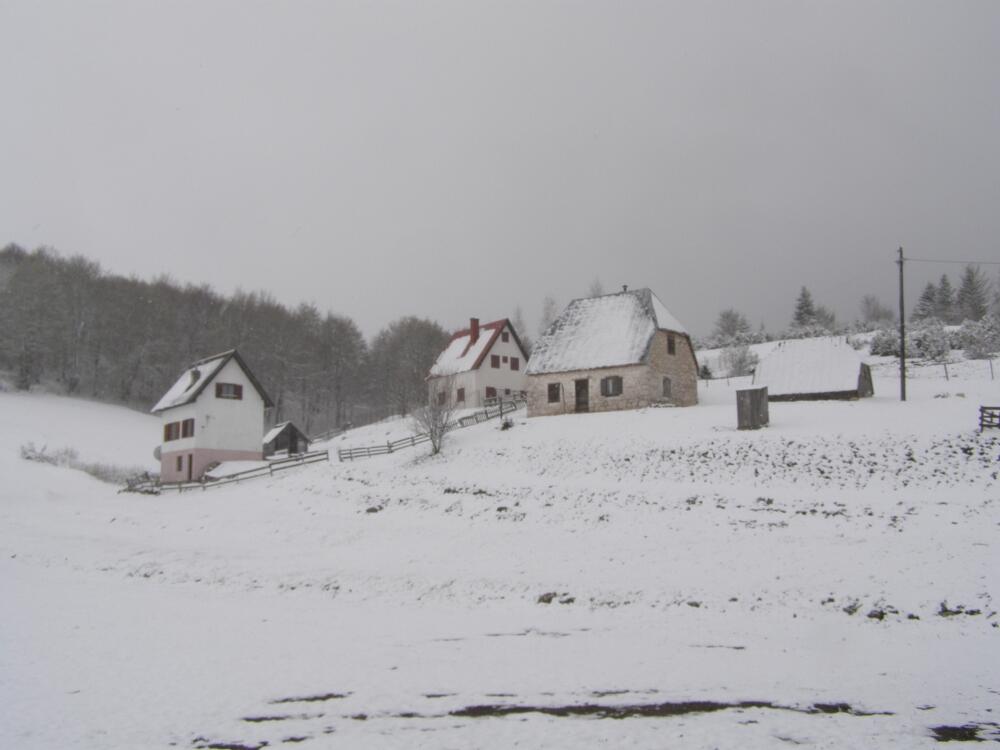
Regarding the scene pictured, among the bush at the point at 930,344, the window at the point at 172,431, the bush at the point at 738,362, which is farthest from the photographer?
the bush at the point at 738,362

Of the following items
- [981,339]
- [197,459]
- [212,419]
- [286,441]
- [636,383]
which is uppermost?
[981,339]

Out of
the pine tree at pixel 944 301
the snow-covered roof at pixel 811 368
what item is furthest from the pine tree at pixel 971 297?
the snow-covered roof at pixel 811 368

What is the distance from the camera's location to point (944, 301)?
9981 cm

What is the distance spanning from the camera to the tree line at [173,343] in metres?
60.5

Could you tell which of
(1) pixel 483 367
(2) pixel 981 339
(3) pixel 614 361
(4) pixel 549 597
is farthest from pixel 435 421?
(2) pixel 981 339

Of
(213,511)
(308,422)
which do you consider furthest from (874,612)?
(308,422)

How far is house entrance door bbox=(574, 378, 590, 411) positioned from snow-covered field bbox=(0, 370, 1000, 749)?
750 centimetres

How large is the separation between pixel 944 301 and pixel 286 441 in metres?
97.5

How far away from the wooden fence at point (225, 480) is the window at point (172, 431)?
4.59m

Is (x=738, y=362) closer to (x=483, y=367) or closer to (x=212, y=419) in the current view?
(x=483, y=367)

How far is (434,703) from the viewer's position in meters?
9.64

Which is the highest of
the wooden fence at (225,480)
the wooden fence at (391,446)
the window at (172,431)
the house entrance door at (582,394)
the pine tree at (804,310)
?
the pine tree at (804,310)

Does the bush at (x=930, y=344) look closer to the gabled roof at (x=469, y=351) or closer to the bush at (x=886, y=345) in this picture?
the bush at (x=886, y=345)

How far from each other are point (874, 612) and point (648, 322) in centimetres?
3029
